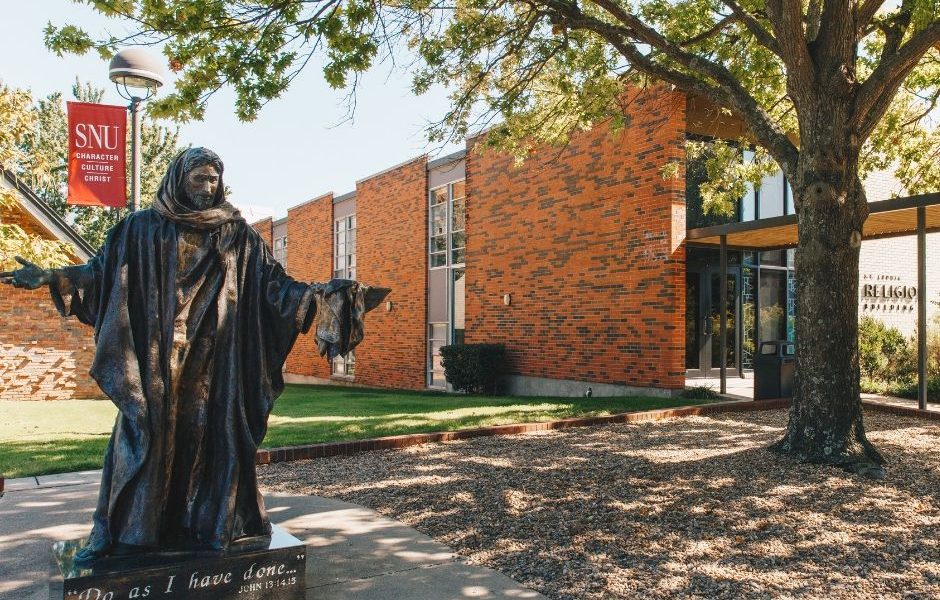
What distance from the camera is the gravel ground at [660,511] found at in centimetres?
429

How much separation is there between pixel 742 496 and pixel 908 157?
10.1m

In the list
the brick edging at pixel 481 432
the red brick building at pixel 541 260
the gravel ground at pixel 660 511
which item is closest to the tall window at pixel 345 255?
the red brick building at pixel 541 260

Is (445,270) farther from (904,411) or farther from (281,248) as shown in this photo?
(281,248)

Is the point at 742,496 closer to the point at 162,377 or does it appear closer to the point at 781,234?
the point at 162,377

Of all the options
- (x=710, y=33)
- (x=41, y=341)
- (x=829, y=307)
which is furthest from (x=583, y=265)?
(x=41, y=341)

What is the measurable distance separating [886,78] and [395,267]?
1662 centimetres

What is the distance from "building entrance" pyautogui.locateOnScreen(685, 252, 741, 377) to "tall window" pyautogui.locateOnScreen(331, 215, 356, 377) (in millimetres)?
12588

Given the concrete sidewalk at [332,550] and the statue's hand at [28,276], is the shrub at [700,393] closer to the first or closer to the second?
the concrete sidewalk at [332,550]

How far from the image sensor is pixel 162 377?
3.46 meters

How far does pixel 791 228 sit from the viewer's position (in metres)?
13.2

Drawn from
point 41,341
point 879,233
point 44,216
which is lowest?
point 41,341

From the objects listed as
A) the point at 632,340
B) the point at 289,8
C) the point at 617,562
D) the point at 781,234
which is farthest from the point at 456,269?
the point at 617,562

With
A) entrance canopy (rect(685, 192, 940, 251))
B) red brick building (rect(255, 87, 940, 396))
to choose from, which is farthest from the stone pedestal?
entrance canopy (rect(685, 192, 940, 251))

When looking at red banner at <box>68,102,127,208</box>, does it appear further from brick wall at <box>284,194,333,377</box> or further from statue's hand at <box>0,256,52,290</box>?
brick wall at <box>284,194,333,377</box>
